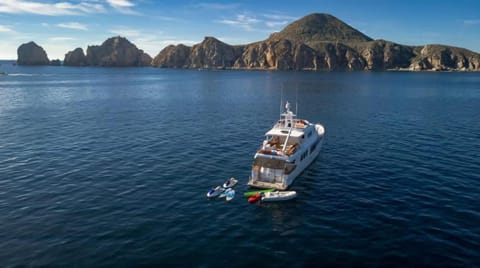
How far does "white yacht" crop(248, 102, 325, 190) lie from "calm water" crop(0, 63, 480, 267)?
1854 millimetres

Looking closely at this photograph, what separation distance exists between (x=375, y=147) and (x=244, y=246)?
37.4 metres

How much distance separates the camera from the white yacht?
4028 centimetres

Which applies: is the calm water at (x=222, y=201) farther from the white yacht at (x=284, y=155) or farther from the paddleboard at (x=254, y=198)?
the white yacht at (x=284, y=155)

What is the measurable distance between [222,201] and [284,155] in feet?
32.2

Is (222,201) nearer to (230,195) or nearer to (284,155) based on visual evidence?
(230,195)

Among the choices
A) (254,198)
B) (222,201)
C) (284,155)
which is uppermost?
(284,155)

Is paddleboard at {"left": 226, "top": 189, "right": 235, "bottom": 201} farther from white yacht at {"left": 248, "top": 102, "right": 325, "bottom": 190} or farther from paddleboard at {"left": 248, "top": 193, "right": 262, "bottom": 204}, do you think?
white yacht at {"left": 248, "top": 102, "right": 325, "bottom": 190}

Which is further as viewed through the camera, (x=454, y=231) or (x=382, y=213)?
(x=382, y=213)

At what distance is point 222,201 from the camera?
36.5 m

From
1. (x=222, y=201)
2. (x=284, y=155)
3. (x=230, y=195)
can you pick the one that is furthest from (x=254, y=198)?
(x=284, y=155)

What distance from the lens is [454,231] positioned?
29922mm

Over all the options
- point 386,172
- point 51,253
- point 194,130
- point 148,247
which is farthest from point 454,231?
point 194,130

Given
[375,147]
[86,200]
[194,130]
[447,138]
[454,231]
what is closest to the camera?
[454,231]

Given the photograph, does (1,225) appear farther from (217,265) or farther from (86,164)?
(217,265)
